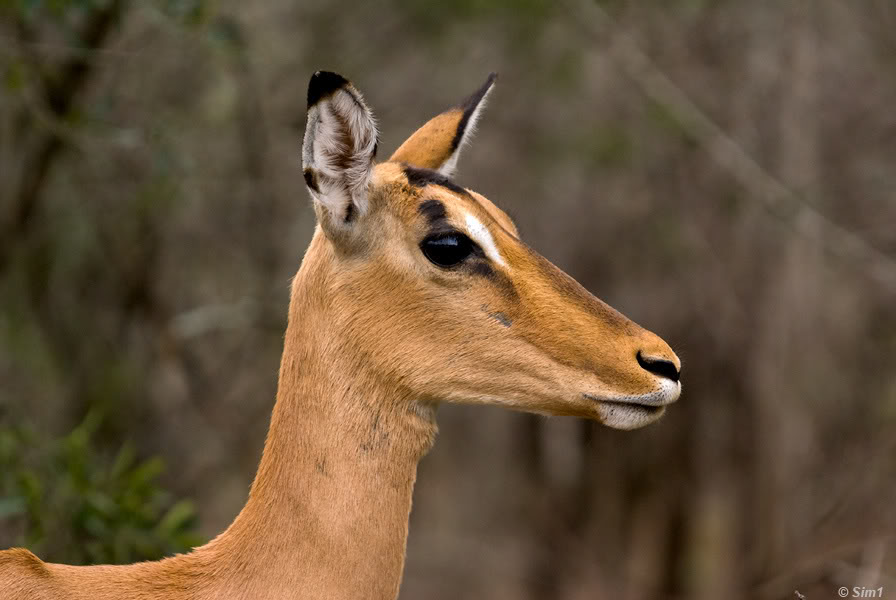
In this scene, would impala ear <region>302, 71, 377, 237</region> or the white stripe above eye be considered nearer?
impala ear <region>302, 71, 377, 237</region>

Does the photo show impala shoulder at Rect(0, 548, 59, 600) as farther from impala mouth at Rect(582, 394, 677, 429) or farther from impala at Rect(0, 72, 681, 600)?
impala mouth at Rect(582, 394, 677, 429)

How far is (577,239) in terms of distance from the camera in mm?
15859

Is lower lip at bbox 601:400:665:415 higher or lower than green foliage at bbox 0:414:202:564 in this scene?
higher

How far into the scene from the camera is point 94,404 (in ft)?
41.1

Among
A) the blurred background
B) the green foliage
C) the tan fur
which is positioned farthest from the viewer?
the blurred background

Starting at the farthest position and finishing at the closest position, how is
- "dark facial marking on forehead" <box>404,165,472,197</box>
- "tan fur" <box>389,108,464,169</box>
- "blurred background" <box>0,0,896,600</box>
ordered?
"blurred background" <box>0,0,896,600</box>
"tan fur" <box>389,108,464,169</box>
"dark facial marking on forehead" <box>404,165,472,197</box>

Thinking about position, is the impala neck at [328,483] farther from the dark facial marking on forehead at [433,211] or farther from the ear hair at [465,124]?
the ear hair at [465,124]

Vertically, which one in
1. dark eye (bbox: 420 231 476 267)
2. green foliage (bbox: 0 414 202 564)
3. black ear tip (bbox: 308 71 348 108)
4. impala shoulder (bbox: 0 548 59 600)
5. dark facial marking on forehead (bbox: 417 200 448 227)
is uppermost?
black ear tip (bbox: 308 71 348 108)

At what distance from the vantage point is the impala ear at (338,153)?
14.0 feet

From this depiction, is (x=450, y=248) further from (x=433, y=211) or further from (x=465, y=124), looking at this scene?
(x=465, y=124)

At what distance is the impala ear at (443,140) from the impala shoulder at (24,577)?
91.2 inches

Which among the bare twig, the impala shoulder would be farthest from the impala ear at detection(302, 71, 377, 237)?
the bare twig

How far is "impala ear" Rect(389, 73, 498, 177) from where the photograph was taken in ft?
17.1

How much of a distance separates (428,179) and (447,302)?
1.85 feet
